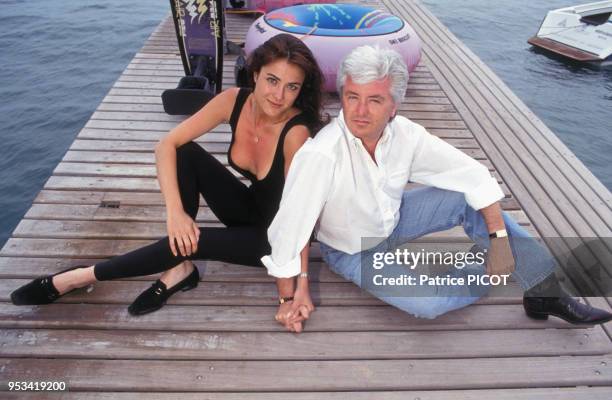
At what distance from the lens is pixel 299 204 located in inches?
66.9

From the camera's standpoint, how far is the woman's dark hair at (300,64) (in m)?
1.72

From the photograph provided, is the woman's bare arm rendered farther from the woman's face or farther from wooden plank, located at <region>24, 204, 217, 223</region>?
wooden plank, located at <region>24, 204, 217, 223</region>

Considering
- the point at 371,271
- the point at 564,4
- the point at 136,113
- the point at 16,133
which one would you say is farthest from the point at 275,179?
the point at 564,4

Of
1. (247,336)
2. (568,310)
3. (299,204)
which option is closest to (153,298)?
(247,336)

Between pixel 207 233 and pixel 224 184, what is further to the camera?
pixel 224 184

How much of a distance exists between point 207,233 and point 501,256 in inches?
49.4

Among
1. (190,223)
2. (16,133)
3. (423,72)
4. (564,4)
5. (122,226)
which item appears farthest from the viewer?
(564,4)

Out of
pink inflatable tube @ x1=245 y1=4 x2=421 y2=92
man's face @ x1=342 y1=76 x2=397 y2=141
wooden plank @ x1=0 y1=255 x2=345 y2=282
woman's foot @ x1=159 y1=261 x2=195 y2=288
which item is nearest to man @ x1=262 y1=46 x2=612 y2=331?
man's face @ x1=342 y1=76 x2=397 y2=141

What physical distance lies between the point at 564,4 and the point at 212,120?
16501 mm

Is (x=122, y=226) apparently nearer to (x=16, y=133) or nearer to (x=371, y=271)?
(x=371, y=271)

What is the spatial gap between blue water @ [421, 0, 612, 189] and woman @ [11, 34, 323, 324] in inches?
233

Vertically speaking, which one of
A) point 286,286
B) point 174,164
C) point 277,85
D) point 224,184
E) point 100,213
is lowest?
point 100,213

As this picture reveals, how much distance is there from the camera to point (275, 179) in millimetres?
1984

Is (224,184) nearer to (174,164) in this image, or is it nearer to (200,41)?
(174,164)
